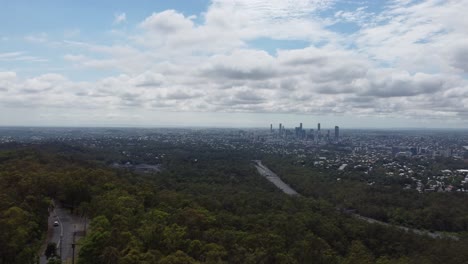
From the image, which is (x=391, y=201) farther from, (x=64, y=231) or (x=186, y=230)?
(x=64, y=231)

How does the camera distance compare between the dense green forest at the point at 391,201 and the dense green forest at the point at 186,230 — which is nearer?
the dense green forest at the point at 186,230

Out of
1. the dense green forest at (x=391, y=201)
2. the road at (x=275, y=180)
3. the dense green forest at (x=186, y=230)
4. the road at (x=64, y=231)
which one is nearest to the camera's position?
the dense green forest at (x=186, y=230)

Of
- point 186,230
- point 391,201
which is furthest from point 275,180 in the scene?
point 186,230

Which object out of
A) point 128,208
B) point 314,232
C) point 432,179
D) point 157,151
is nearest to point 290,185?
point 432,179

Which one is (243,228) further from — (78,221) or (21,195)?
(21,195)

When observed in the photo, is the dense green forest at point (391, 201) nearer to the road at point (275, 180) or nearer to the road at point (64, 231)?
the road at point (275, 180)

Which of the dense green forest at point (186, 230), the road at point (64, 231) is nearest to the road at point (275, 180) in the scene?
the dense green forest at point (186, 230)
